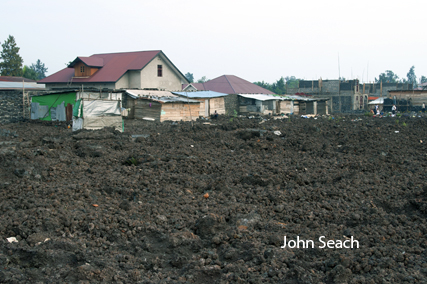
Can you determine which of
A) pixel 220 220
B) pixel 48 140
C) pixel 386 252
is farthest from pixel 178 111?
pixel 386 252

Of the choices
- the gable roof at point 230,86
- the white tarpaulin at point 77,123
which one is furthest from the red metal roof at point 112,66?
the white tarpaulin at point 77,123

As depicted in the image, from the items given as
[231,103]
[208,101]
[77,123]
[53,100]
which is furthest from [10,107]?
[231,103]

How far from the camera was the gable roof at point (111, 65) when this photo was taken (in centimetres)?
3288

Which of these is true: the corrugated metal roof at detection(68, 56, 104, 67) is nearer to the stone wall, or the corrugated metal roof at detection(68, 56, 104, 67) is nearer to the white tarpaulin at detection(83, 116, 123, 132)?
the stone wall

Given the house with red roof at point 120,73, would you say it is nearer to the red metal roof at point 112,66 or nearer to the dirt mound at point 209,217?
the red metal roof at point 112,66

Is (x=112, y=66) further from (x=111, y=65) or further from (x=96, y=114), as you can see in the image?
(x=96, y=114)

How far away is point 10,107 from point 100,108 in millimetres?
9559

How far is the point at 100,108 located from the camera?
18531mm

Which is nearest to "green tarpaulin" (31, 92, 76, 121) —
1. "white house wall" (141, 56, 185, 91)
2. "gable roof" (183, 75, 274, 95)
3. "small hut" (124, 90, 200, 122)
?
"small hut" (124, 90, 200, 122)

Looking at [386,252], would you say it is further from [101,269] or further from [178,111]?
[178,111]

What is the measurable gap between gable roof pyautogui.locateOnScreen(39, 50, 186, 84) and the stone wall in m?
8.87

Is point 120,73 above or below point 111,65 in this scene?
below

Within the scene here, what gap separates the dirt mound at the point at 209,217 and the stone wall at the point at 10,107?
14.8 metres

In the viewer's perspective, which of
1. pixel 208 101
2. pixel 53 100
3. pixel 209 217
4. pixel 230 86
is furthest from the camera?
pixel 230 86
